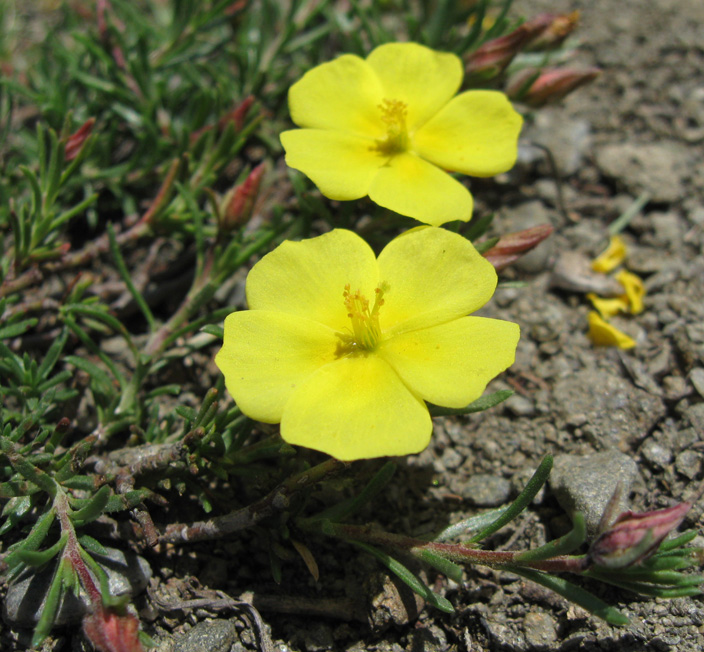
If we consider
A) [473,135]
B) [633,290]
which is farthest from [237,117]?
[633,290]

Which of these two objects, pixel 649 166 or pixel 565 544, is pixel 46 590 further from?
pixel 649 166

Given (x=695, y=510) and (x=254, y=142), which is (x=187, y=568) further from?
(x=254, y=142)

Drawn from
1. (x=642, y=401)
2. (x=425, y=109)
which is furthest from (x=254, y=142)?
(x=642, y=401)

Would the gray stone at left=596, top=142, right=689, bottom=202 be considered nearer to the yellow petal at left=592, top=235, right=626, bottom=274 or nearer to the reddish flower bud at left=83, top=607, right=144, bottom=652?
the yellow petal at left=592, top=235, right=626, bottom=274

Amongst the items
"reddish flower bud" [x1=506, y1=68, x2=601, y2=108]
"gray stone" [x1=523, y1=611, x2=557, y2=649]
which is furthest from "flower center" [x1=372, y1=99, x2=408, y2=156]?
"gray stone" [x1=523, y1=611, x2=557, y2=649]

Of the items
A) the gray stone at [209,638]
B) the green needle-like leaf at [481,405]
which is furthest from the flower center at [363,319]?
the gray stone at [209,638]

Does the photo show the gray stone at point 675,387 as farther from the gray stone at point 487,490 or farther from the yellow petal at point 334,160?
the yellow petal at point 334,160
